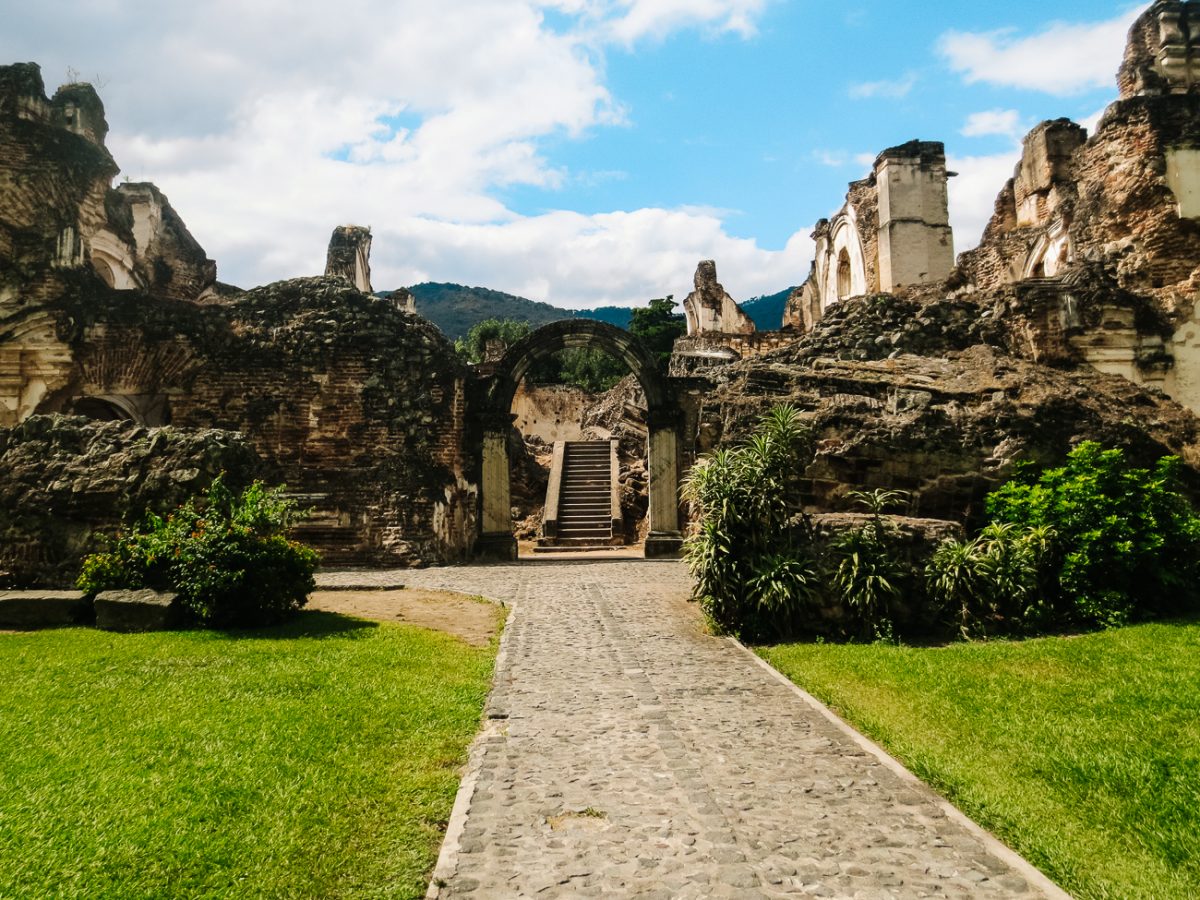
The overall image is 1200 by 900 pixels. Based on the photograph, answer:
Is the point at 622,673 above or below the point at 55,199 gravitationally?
below

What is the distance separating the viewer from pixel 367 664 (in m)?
6.66

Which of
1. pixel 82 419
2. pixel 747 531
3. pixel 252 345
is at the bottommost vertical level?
pixel 747 531

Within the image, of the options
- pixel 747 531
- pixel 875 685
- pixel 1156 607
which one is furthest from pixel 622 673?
pixel 1156 607

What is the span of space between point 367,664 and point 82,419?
6.24 m

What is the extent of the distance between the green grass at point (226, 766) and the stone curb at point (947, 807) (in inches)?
94.0

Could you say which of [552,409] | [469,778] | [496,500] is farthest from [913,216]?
[469,778]

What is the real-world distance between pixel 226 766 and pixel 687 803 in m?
2.44

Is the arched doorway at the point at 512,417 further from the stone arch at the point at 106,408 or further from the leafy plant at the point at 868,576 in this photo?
the leafy plant at the point at 868,576

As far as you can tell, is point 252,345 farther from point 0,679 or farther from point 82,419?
point 0,679

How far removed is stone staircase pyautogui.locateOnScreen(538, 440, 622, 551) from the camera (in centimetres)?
1908

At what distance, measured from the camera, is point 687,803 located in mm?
4035

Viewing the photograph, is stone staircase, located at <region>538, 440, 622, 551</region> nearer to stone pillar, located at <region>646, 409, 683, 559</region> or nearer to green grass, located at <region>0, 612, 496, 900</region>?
stone pillar, located at <region>646, 409, 683, 559</region>

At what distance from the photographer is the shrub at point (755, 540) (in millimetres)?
7984

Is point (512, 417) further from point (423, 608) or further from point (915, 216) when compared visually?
point (915, 216)
